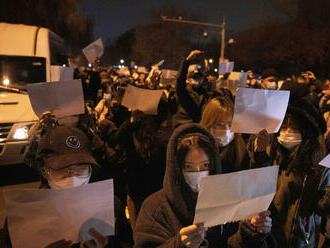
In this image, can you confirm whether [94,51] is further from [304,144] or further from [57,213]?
[57,213]

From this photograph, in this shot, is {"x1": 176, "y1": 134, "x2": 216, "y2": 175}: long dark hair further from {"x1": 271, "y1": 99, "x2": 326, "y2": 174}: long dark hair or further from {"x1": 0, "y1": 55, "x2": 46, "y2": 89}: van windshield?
{"x1": 0, "y1": 55, "x2": 46, "y2": 89}: van windshield

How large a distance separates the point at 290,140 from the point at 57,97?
218 cm

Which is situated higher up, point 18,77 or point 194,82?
point 194,82

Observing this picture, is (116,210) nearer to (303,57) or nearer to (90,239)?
(90,239)

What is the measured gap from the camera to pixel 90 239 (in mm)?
Result: 1486

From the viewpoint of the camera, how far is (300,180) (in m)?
2.43

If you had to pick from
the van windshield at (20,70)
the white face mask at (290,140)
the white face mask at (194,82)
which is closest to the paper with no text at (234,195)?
the white face mask at (290,140)

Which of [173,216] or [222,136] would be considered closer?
[173,216]

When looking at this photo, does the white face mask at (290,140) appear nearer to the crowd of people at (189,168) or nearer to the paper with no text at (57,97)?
the crowd of people at (189,168)

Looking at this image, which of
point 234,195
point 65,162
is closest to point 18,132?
point 65,162

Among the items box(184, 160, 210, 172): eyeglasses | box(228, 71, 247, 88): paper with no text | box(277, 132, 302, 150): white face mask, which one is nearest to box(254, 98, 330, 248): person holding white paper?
box(277, 132, 302, 150): white face mask

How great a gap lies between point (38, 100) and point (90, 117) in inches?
74.3

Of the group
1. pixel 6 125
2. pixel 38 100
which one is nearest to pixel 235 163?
pixel 38 100

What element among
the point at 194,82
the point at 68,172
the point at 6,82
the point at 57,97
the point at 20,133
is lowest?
the point at 20,133
